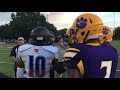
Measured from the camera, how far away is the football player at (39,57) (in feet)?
8.89

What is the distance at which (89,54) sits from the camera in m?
2.16

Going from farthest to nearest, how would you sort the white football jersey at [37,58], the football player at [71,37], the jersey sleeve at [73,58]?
the white football jersey at [37,58] → the football player at [71,37] → the jersey sleeve at [73,58]

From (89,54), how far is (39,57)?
0.76m

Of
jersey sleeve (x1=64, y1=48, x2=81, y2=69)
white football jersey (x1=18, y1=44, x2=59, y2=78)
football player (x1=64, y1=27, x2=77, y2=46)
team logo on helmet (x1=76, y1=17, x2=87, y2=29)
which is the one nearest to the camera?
jersey sleeve (x1=64, y1=48, x2=81, y2=69)

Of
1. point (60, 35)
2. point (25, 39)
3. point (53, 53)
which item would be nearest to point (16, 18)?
point (25, 39)

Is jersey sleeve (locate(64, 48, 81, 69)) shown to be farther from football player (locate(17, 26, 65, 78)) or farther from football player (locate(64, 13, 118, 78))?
football player (locate(17, 26, 65, 78))

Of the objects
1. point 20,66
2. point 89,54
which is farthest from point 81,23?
point 20,66

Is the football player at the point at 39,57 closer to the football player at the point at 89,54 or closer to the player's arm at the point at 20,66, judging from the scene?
the player's arm at the point at 20,66

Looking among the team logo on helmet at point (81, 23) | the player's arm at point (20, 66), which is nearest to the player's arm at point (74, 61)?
the team logo on helmet at point (81, 23)

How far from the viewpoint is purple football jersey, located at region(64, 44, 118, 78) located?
2.12 metres

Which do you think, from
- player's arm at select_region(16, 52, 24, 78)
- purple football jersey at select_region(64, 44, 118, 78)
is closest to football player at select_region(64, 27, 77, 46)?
purple football jersey at select_region(64, 44, 118, 78)
